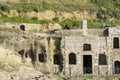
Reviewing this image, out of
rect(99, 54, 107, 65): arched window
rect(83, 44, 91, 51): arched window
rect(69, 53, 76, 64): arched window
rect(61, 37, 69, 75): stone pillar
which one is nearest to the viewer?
rect(61, 37, 69, 75): stone pillar

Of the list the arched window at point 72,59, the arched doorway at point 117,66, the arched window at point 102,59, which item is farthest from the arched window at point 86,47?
the arched doorway at point 117,66

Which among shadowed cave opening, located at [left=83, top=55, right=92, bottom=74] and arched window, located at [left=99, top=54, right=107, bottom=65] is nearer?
shadowed cave opening, located at [left=83, top=55, right=92, bottom=74]

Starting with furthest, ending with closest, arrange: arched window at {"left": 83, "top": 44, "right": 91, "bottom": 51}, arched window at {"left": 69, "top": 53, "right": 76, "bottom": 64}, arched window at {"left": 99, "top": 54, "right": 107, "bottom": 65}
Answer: arched window at {"left": 99, "top": 54, "right": 107, "bottom": 65} → arched window at {"left": 69, "top": 53, "right": 76, "bottom": 64} → arched window at {"left": 83, "top": 44, "right": 91, "bottom": 51}

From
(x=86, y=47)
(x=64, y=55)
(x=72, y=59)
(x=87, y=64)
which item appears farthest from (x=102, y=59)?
(x=64, y=55)

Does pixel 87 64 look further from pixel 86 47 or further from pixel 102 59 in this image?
pixel 86 47

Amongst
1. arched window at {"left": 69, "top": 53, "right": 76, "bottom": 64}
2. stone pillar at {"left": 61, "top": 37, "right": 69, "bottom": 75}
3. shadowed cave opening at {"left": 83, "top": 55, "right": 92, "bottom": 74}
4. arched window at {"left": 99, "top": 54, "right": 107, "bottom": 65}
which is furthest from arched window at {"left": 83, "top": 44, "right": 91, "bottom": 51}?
stone pillar at {"left": 61, "top": 37, "right": 69, "bottom": 75}

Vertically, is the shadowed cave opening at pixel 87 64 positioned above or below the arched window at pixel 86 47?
below

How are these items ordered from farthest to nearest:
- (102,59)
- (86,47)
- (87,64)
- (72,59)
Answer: (87,64)
(102,59)
(72,59)
(86,47)

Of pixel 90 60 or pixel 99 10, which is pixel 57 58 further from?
pixel 99 10

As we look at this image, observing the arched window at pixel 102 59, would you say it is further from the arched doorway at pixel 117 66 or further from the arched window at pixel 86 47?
the arched window at pixel 86 47

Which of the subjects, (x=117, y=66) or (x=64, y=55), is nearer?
(x=64, y=55)

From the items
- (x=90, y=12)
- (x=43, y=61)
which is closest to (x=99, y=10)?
(x=90, y=12)

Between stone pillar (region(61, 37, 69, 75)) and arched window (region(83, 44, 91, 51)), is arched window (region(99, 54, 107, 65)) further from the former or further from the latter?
stone pillar (region(61, 37, 69, 75))

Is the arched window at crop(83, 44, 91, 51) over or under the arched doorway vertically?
over
